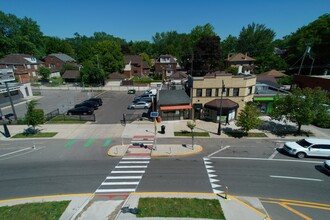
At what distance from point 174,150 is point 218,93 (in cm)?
1375

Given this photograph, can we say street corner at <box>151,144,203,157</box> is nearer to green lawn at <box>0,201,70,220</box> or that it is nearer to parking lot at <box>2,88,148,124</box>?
green lawn at <box>0,201,70,220</box>

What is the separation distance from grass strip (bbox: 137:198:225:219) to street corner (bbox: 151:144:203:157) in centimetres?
653

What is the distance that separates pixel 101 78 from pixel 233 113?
41.7 metres

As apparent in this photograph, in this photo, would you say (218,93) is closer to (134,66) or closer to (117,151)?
(117,151)

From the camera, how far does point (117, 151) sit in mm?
18688

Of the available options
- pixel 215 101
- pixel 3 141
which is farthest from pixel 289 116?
pixel 3 141

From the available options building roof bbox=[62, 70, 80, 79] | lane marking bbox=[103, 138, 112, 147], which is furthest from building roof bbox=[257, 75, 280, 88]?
building roof bbox=[62, 70, 80, 79]

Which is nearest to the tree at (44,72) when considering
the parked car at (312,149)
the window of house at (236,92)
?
the window of house at (236,92)

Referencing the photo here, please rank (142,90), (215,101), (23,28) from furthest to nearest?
(23,28) < (142,90) < (215,101)

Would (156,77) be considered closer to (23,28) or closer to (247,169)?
(247,169)

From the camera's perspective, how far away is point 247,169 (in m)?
15.5

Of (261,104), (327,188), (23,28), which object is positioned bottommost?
(327,188)

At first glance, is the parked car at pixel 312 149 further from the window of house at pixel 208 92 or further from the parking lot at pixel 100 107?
the parking lot at pixel 100 107

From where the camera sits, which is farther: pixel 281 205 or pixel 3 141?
pixel 3 141
